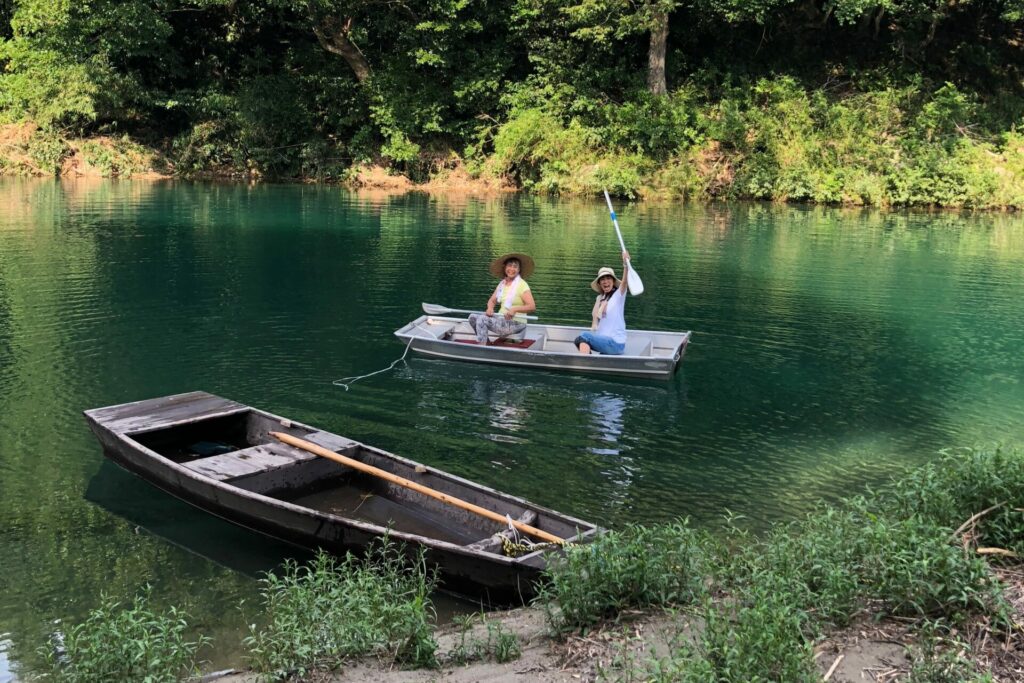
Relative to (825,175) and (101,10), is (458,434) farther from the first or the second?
(101,10)

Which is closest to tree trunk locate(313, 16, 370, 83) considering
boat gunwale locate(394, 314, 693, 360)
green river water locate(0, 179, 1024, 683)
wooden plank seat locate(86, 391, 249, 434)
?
green river water locate(0, 179, 1024, 683)

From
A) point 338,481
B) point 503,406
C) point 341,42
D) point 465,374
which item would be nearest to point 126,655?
point 338,481

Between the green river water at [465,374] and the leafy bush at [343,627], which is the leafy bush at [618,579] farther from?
the green river water at [465,374]

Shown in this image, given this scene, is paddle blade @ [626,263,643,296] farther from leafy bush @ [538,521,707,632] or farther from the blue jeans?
leafy bush @ [538,521,707,632]

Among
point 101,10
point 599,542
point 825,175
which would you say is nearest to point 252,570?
point 599,542

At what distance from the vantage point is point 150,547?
767 cm

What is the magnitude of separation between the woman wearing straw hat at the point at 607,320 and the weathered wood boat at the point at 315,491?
4.71m

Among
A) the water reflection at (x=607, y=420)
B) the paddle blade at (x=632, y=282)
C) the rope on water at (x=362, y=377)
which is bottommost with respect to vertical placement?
the water reflection at (x=607, y=420)

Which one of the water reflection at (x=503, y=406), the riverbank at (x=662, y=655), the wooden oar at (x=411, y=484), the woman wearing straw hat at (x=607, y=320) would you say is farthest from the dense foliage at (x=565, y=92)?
the riverbank at (x=662, y=655)

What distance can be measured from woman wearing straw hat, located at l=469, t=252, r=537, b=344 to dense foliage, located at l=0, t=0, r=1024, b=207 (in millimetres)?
21175

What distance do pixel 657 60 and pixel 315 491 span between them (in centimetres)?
3002

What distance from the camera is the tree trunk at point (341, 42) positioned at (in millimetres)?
37375

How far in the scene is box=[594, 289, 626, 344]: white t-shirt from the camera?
12.4 meters

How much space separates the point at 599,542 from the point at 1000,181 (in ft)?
99.3
